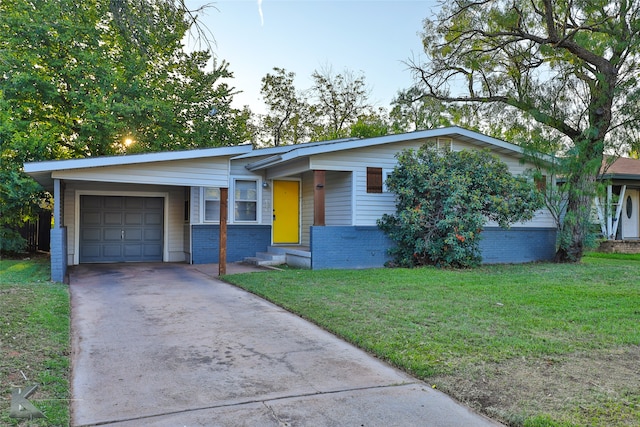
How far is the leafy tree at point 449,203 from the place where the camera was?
10930 millimetres

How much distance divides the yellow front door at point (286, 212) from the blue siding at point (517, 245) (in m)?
5.41

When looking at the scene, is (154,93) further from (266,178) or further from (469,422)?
(469,422)

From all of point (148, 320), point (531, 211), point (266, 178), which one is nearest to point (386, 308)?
point (148, 320)

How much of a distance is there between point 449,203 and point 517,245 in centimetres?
398

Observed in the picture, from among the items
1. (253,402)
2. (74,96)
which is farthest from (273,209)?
(253,402)

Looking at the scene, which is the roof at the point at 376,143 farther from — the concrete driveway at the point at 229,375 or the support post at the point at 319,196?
the concrete driveway at the point at 229,375

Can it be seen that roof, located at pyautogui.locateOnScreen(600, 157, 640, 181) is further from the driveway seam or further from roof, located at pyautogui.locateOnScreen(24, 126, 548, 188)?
the driveway seam

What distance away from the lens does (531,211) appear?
11.6 meters

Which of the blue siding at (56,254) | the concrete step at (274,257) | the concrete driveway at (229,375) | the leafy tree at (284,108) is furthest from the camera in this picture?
the leafy tree at (284,108)

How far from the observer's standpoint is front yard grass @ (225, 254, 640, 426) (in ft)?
11.8

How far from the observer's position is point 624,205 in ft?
62.3

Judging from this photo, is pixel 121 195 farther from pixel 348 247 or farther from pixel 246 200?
pixel 348 247

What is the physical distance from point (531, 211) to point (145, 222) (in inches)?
415

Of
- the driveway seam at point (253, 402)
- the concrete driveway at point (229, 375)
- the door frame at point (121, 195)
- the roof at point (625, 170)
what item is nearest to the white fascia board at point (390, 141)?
the door frame at point (121, 195)
